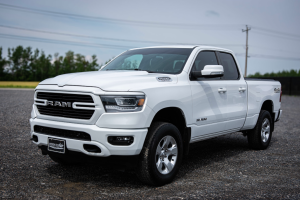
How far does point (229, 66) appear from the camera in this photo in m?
6.02

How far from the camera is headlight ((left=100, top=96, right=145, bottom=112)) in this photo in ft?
12.0

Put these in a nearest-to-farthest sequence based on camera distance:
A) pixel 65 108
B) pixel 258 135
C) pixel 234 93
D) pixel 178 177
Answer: pixel 65 108, pixel 178 177, pixel 234 93, pixel 258 135

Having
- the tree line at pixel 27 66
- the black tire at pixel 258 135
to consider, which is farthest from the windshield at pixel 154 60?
the tree line at pixel 27 66

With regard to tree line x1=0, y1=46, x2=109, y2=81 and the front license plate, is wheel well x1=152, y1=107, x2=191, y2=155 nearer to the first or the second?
the front license plate

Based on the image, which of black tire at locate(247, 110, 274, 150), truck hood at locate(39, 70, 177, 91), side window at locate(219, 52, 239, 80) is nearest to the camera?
truck hood at locate(39, 70, 177, 91)

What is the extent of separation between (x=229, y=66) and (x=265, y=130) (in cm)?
190

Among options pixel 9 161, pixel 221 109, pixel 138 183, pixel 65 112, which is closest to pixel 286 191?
pixel 221 109

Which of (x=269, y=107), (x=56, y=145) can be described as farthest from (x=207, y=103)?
(x=269, y=107)

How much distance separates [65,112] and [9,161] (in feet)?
7.04

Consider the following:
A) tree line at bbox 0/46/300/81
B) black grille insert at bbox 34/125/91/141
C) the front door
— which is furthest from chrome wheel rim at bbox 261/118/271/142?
tree line at bbox 0/46/300/81

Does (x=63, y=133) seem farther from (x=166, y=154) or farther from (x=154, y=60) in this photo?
(x=154, y=60)

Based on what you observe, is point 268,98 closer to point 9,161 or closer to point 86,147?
point 86,147

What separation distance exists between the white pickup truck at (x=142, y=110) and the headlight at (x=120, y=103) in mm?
12

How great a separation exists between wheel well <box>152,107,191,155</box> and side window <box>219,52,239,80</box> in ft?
5.19
